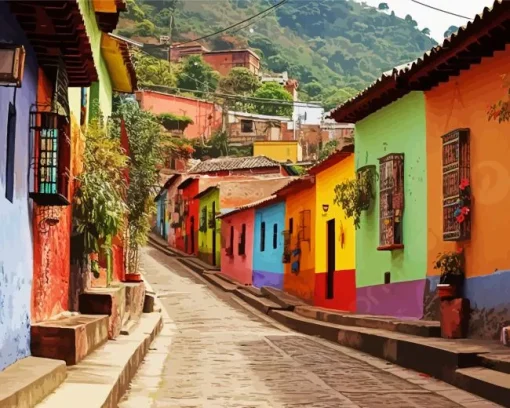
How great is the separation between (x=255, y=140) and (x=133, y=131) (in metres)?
47.6

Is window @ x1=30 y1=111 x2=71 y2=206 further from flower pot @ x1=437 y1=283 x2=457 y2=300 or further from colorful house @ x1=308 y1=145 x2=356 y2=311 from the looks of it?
colorful house @ x1=308 y1=145 x2=356 y2=311

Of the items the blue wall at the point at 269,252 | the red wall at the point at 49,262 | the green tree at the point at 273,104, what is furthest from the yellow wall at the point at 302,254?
the green tree at the point at 273,104

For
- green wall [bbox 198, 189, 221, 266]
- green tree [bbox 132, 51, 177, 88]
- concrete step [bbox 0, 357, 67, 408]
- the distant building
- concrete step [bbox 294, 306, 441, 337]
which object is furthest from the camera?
the distant building

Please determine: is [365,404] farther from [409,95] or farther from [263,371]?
[409,95]

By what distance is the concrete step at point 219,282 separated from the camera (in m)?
31.4

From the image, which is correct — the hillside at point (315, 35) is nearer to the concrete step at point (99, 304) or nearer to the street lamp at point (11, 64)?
the concrete step at point (99, 304)

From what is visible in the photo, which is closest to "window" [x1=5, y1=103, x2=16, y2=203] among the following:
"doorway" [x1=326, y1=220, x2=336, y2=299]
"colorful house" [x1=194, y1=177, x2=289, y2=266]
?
"doorway" [x1=326, y1=220, x2=336, y2=299]

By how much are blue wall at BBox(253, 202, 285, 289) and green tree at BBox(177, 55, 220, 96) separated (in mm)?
48451

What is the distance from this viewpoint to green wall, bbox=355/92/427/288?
14.4 meters

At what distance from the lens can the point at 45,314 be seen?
10.2 meters

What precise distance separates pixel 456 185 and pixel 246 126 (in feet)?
192

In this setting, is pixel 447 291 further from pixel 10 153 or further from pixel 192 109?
pixel 192 109

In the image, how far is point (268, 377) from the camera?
10938 millimetres

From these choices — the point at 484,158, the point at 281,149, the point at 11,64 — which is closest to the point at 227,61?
the point at 281,149
